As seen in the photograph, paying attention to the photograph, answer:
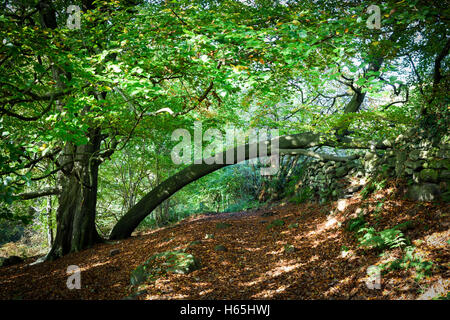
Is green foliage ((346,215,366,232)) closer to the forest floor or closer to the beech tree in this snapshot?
the forest floor

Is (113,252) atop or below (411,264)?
below

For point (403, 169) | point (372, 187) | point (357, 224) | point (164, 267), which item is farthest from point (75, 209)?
point (403, 169)

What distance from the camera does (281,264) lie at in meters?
4.79

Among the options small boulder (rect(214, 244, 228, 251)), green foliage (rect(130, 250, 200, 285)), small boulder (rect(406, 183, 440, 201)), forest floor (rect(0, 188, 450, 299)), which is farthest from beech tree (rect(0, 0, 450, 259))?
small boulder (rect(214, 244, 228, 251))

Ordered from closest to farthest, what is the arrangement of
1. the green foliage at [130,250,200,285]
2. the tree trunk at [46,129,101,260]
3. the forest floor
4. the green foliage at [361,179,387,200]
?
the forest floor → the green foliage at [130,250,200,285] → the green foliage at [361,179,387,200] → the tree trunk at [46,129,101,260]

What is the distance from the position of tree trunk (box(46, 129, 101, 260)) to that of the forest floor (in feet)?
1.69

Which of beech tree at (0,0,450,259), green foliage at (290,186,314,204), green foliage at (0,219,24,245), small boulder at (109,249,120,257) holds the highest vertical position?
beech tree at (0,0,450,259)

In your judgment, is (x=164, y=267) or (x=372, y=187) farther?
(x=372, y=187)

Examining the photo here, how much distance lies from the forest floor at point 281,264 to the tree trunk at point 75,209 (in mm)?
514

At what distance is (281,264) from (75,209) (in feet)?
20.5

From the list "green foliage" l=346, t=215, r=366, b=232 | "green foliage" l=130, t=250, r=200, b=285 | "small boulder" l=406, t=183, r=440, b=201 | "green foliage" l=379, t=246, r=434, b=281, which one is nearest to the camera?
"green foliage" l=379, t=246, r=434, b=281

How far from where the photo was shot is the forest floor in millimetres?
3377

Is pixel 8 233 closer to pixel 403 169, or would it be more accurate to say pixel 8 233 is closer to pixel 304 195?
pixel 304 195

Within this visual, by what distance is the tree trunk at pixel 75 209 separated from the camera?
743 centimetres
